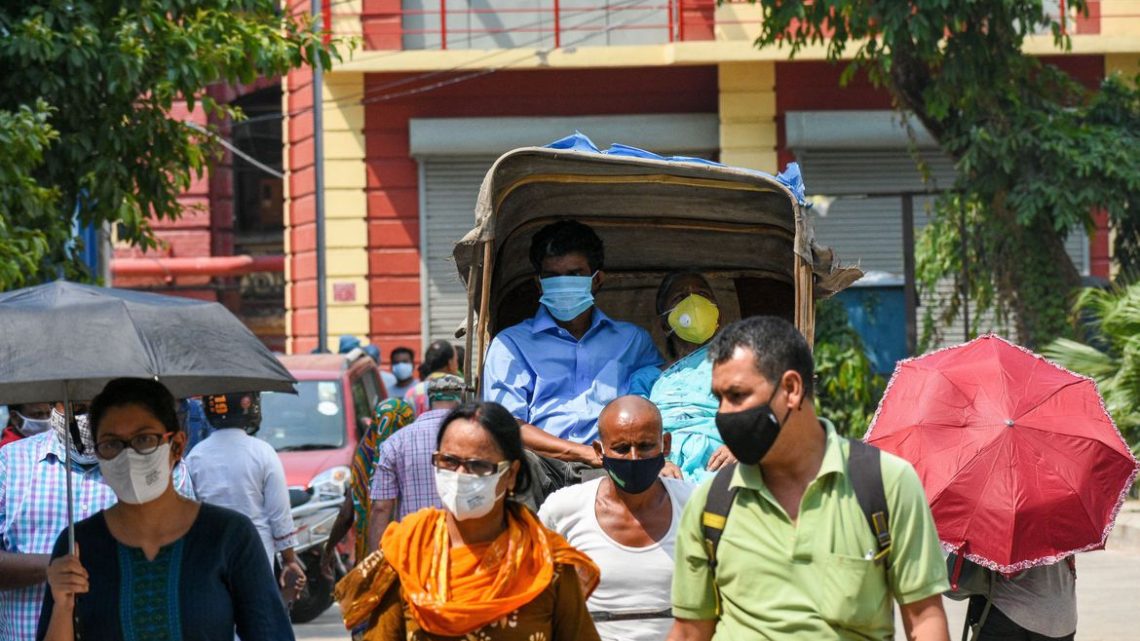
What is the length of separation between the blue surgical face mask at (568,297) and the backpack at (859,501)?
8.34 feet

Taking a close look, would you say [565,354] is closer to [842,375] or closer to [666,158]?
[666,158]

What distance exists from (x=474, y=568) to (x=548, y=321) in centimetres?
246

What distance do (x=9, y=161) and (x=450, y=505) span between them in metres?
6.90

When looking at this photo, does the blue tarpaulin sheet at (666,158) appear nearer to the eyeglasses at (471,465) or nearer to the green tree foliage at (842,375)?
the eyeglasses at (471,465)

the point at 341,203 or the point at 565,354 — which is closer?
the point at 565,354

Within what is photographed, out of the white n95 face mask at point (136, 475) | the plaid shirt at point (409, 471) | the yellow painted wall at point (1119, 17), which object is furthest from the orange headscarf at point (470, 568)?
the yellow painted wall at point (1119, 17)

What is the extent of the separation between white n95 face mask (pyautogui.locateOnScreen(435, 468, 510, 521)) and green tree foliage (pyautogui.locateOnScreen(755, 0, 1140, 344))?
14180mm

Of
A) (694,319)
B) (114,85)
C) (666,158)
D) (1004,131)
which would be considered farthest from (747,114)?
(694,319)

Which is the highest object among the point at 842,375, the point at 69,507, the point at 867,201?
the point at 867,201

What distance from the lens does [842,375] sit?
745 inches

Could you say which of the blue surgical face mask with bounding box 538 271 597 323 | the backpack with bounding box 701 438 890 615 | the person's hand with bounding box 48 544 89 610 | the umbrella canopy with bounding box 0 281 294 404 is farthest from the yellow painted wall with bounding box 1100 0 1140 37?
the person's hand with bounding box 48 544 89 610

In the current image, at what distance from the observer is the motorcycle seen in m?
13.0

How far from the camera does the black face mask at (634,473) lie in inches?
215

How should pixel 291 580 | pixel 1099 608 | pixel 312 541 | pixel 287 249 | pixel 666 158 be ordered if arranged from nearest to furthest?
1. pixel 666 158
2. pixel 291 580
3. pixel 1099 608
4. pixel 312 541
5. pixel 287 249
